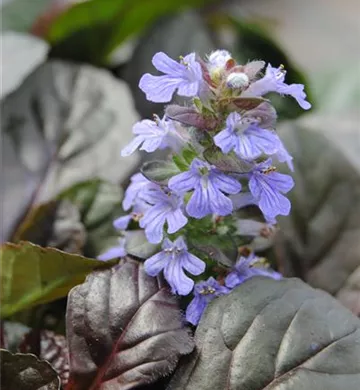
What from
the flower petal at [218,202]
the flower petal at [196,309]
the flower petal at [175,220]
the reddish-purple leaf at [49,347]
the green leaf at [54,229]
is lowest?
the reddish-purple leaf at [49,347]

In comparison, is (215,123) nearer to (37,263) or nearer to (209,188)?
(209,188)

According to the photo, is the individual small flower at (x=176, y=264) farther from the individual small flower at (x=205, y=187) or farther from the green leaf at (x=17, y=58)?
the green leaf at (x=17, y=58)

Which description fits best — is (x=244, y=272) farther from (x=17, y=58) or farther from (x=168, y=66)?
(x=17, y=58)

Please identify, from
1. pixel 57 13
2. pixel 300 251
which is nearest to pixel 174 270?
pixel 300 251

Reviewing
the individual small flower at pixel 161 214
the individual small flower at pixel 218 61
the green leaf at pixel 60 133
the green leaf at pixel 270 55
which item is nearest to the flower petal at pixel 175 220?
the individual small flower at pixel 161 214

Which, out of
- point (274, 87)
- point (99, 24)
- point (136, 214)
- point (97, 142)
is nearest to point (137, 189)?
point (136, 214)

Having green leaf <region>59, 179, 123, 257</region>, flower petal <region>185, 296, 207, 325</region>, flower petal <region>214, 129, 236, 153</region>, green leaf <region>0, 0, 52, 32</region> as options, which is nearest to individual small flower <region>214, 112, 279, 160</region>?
flower petal <region>214, 129, 236, 153</region>
